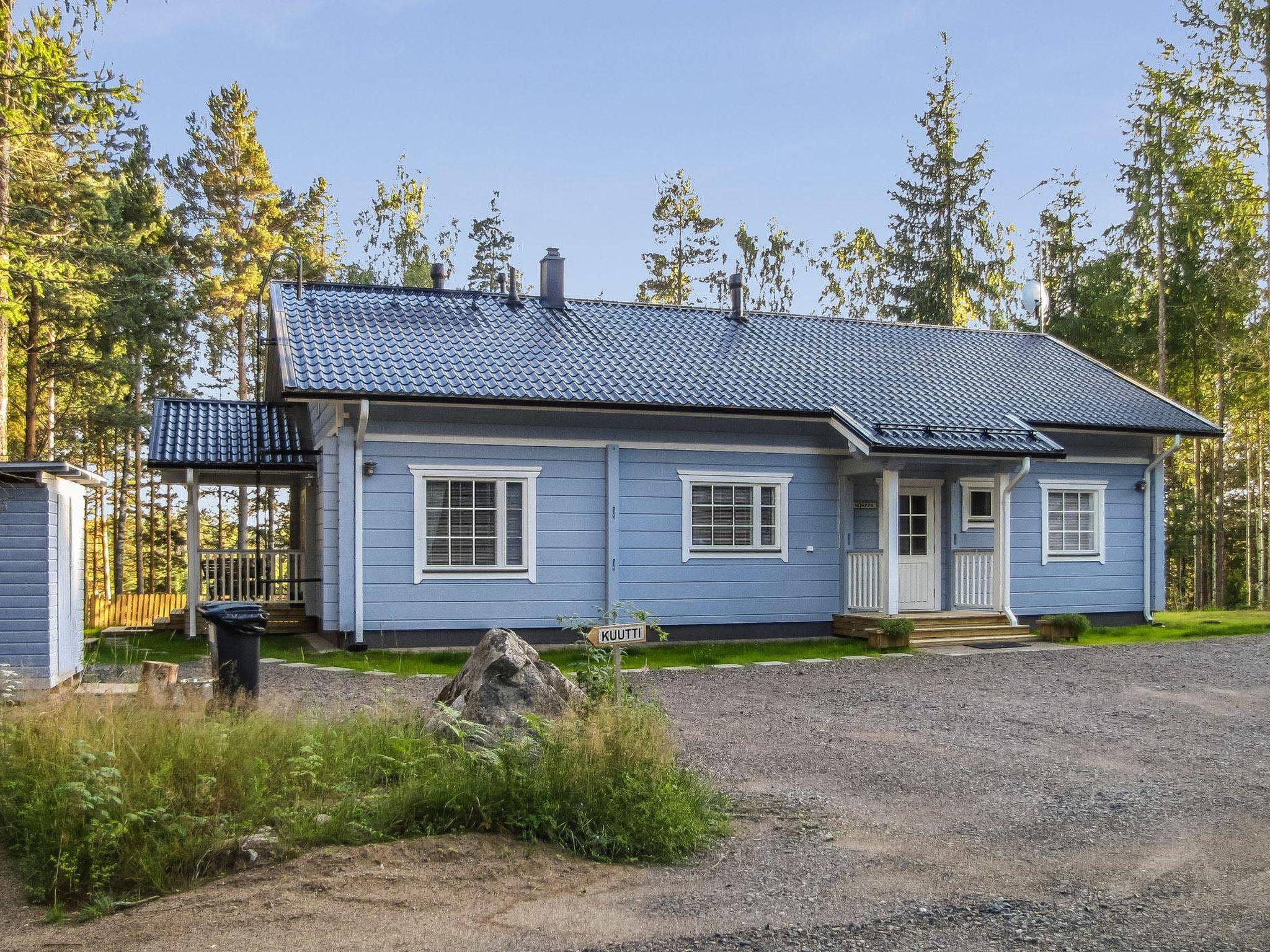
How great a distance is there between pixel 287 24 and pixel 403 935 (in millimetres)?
13646

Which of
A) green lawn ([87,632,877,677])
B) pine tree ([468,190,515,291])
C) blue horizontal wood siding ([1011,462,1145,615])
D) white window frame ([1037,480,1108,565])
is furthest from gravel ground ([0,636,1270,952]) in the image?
pine tree ([468,190,515,291])

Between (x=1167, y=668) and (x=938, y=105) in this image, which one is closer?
(x=1167, y=668)

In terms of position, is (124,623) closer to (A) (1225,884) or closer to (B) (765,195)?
(A) (1225,884)

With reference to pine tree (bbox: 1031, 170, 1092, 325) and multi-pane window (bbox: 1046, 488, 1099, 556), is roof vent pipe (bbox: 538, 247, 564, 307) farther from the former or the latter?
pine tree (bbox: 1031, 170, 1092, 325)

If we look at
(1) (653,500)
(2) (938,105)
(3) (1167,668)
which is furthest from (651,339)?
(2) (938,105)

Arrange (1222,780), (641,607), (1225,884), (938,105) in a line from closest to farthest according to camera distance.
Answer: (1225,884)
(1222,780)
(641,607)
(938,105)

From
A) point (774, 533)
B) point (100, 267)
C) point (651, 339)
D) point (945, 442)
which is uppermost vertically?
point (100, 267)

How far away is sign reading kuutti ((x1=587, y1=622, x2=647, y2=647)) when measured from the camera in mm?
6758

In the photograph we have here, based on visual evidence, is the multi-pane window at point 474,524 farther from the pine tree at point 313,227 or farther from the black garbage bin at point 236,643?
the pine tree at point 313,227

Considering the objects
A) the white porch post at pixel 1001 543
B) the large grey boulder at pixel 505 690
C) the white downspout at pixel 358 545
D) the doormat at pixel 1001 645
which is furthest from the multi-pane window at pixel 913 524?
the large grey boulder at pixel 505 690

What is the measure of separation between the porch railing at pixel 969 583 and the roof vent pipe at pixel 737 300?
5.39 metres

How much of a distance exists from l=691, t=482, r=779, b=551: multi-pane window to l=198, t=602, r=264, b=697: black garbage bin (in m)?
7.90

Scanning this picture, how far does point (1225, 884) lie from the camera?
5.17 meters

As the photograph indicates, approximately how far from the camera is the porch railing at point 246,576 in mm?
15781
